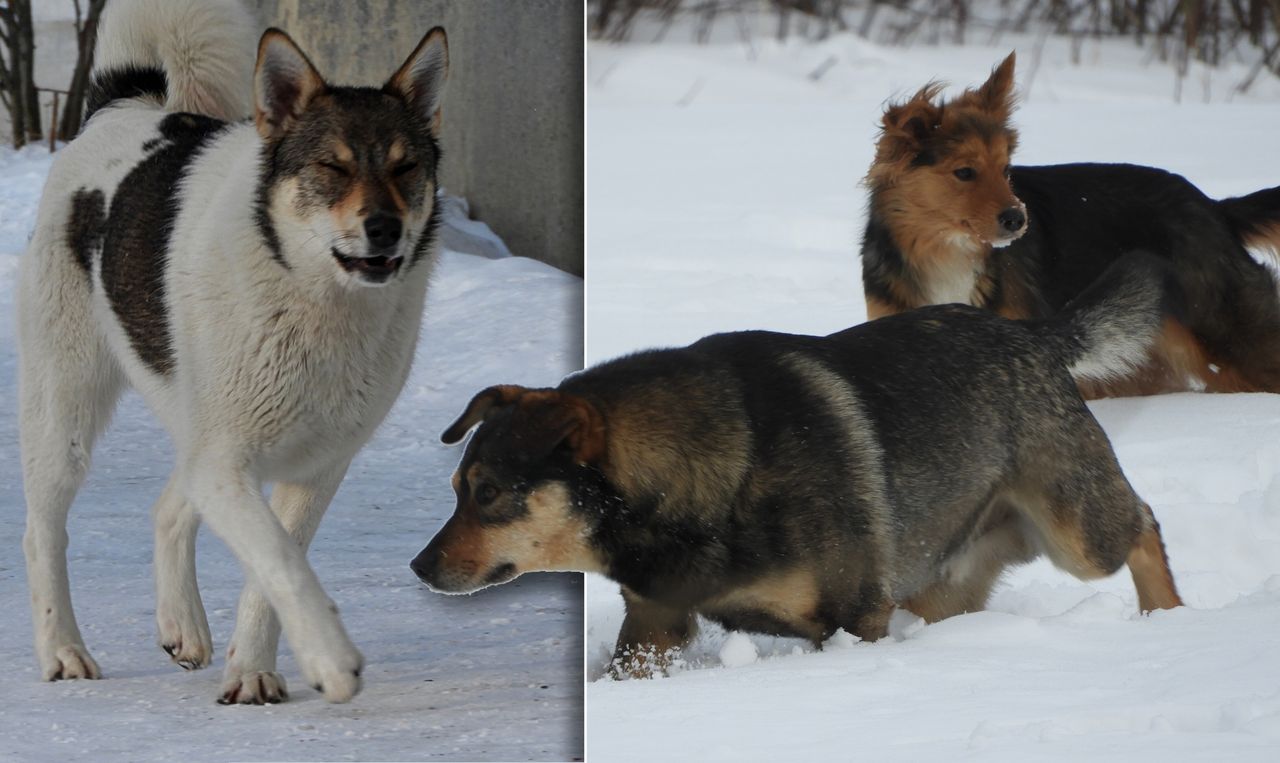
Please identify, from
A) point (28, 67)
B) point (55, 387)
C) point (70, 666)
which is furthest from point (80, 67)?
point (70, 666)

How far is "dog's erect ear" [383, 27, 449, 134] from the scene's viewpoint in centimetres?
245

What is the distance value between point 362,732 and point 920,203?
225 centimetres

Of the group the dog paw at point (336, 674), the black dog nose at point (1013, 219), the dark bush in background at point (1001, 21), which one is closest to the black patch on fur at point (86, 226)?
the dog paw at point (336, 674)

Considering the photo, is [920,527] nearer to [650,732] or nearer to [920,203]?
[650,732]

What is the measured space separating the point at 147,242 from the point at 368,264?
0.43 m

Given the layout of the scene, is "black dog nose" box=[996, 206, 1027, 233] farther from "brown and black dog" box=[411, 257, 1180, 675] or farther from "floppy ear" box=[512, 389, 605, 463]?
"floppy ear" box=[512, 389, 605, 463]

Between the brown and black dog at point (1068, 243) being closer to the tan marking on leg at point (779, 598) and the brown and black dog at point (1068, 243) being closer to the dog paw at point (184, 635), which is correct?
the tan marking on leg at point (779, 598)

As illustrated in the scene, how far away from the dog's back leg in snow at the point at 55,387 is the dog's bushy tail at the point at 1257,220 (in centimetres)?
292

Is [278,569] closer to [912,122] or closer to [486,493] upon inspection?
[486,493]

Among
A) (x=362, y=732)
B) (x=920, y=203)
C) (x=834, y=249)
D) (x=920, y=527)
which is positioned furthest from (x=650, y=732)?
(x=834, y=249)

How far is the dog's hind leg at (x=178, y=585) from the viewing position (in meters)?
2.69

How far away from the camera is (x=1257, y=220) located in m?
4.41

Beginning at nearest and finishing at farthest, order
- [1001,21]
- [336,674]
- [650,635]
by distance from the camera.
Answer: [336,674], [650,635], [1001,21]

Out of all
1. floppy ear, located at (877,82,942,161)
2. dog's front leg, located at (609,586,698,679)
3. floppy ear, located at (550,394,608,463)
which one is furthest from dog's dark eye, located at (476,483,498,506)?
floppy ear, located at (877,82,942,161)
